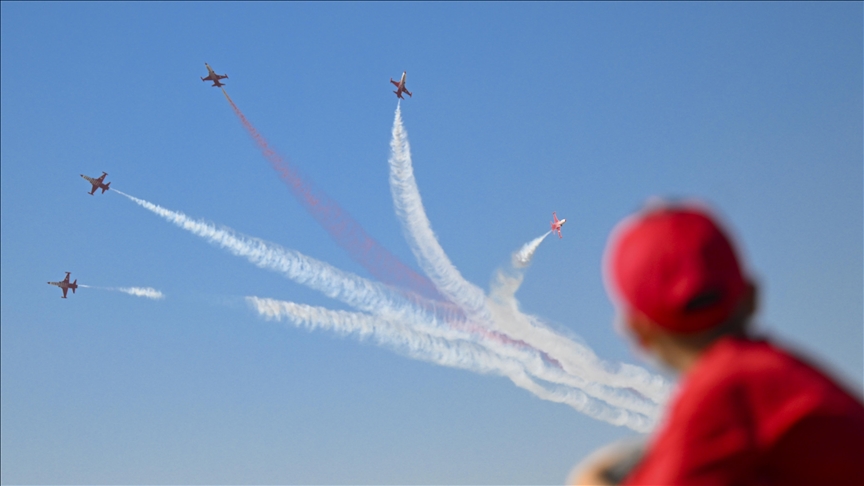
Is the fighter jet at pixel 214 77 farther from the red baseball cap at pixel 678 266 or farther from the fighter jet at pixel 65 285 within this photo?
the red baseball cap at pixel 678 266

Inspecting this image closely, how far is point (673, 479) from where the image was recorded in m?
2.66

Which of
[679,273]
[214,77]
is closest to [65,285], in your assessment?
[214,77]

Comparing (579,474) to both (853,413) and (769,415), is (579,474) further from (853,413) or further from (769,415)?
(853,413)

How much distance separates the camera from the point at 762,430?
8.86ft

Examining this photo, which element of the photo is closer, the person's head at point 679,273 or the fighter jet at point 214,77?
the person's head at point 679,273

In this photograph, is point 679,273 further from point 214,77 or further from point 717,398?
point 214,77

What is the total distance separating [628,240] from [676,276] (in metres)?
0.19

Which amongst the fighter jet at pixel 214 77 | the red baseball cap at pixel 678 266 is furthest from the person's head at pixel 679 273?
the fighter jet at pixel 214 77

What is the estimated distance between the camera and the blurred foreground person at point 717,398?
106 inches

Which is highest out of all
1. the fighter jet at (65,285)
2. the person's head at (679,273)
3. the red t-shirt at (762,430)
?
the fighter jet at (65,285)

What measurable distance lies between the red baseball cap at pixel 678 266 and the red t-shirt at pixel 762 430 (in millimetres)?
233

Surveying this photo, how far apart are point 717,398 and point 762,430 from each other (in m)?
0.16

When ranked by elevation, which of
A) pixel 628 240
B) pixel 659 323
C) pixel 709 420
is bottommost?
pixel 709 420

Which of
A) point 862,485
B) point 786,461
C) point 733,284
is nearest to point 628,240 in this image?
point 733,284
